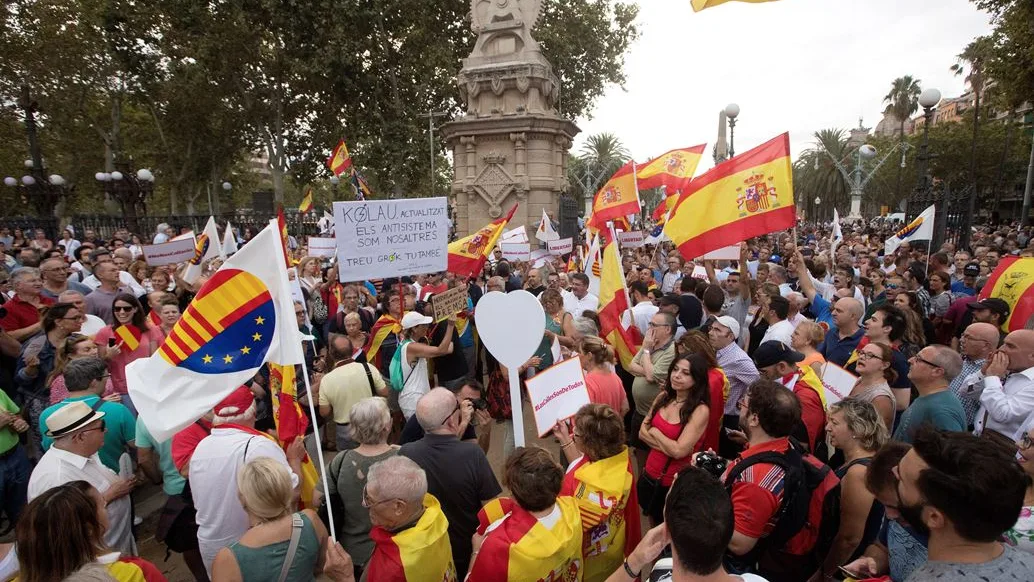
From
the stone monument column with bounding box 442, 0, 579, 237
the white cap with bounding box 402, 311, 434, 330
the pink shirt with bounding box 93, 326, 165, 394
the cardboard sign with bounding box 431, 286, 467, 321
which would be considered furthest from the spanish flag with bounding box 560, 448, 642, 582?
the stone monument column with bounding box 442, 0, 579, 237

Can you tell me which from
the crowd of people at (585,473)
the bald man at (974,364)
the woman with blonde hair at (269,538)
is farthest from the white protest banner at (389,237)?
the bald man at (974,364)

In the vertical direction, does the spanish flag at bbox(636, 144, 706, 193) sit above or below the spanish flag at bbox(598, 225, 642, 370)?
above

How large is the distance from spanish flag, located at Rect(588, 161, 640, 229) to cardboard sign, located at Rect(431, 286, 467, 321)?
3.27 m

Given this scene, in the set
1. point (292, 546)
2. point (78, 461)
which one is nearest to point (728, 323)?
point (292, 546)

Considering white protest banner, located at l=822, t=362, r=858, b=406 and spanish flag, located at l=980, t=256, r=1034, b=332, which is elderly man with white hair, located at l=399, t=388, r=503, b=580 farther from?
spanish flag, located at l=980, t=256, r=1034, b=332

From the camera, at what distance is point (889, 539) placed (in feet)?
7.48

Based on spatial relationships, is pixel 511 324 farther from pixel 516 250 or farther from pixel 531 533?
pixel 516 250

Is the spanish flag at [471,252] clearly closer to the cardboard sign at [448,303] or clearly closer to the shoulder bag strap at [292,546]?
the cardboard sign at [448,303]

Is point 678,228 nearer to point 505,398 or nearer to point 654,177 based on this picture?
point 505,398

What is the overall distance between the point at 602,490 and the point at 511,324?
1.26 m

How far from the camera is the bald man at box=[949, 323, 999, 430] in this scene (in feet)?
12.3

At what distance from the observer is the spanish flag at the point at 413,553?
231cm

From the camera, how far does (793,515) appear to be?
247 centimetres

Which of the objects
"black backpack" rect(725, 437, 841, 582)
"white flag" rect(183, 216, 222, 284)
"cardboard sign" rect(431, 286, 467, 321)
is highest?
"white flag" rect(183, 216, 222, 284)
